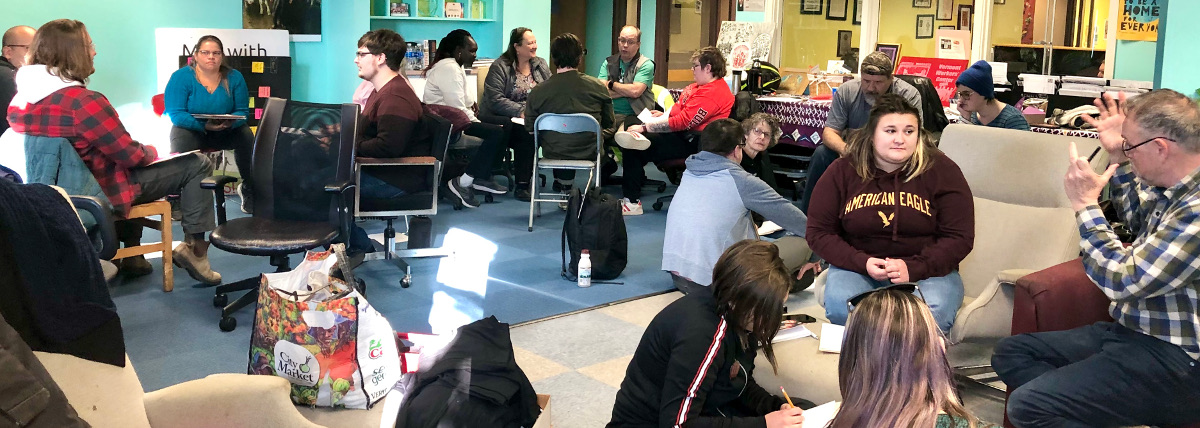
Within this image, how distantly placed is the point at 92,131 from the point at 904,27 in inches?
258

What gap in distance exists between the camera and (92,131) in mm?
4297

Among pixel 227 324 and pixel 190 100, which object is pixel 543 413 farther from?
pixel 190 100

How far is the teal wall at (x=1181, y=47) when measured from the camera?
5.91 meters

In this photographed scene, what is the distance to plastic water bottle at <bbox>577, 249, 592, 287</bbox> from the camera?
16.8 ft

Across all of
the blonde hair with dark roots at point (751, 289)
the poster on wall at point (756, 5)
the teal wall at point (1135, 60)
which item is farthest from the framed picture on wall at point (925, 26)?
the blonde hair with dark roots at point (751, 289)

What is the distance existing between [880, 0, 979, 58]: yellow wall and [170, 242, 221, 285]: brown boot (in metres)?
5.98

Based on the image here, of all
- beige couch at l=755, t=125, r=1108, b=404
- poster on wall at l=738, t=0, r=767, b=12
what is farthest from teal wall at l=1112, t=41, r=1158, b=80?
beige couch at l=755, t=125, r=1108, b=404

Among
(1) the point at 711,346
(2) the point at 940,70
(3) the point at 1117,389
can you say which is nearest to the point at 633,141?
(2) the point at 940,70

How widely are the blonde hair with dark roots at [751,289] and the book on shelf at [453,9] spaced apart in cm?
737

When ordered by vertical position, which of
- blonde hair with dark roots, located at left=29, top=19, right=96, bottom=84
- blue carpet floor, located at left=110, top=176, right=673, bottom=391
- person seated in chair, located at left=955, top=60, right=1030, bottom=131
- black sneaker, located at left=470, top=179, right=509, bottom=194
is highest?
blonde hair with dark roots, located at left=29, top=19, right=96, bottom=84

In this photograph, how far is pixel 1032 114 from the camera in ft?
21.2

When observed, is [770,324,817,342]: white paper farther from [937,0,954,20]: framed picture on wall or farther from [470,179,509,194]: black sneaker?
[937,0,954,20]: framed picture on wall

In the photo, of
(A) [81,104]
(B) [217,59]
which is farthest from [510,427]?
(B) [217,59]

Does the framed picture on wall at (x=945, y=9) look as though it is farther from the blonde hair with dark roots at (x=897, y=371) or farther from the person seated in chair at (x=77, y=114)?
the blonde hair with dark roots at (x=897, y=371)
